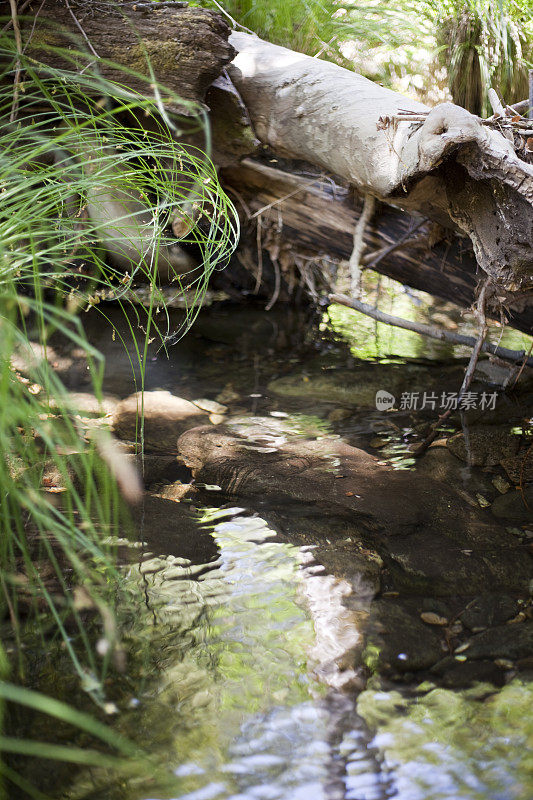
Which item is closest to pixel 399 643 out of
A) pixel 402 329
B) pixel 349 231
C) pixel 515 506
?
pixel 515 506

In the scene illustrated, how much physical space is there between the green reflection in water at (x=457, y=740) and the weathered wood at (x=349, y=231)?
72.4 inches

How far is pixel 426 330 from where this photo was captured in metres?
2.95

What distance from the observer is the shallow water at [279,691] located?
1147 millimetres

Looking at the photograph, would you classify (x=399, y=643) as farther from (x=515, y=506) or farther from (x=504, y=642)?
(x=515, y=506)

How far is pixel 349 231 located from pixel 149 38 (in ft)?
4.21

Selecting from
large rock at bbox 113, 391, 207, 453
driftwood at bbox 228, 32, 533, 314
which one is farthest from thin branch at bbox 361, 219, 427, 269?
large rock at bbox 113, 391, 207, 453

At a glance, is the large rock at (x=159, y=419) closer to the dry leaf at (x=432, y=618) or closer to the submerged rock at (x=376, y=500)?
the submerged rock at (x=376, y=500)

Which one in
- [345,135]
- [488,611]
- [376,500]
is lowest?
[376,500]

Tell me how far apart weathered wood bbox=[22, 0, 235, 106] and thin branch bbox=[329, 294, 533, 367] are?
3.69ft

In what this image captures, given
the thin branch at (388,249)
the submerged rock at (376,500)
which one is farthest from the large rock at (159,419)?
the thin branch at (388,249)

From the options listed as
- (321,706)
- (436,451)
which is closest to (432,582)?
(321,706)

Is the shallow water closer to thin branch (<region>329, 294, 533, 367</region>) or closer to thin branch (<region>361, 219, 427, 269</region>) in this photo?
thin branch (<region>329, 294, 533, 367</region>)

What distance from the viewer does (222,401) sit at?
304 centimetres

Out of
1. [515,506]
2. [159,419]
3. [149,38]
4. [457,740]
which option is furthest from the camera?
[159,419]
